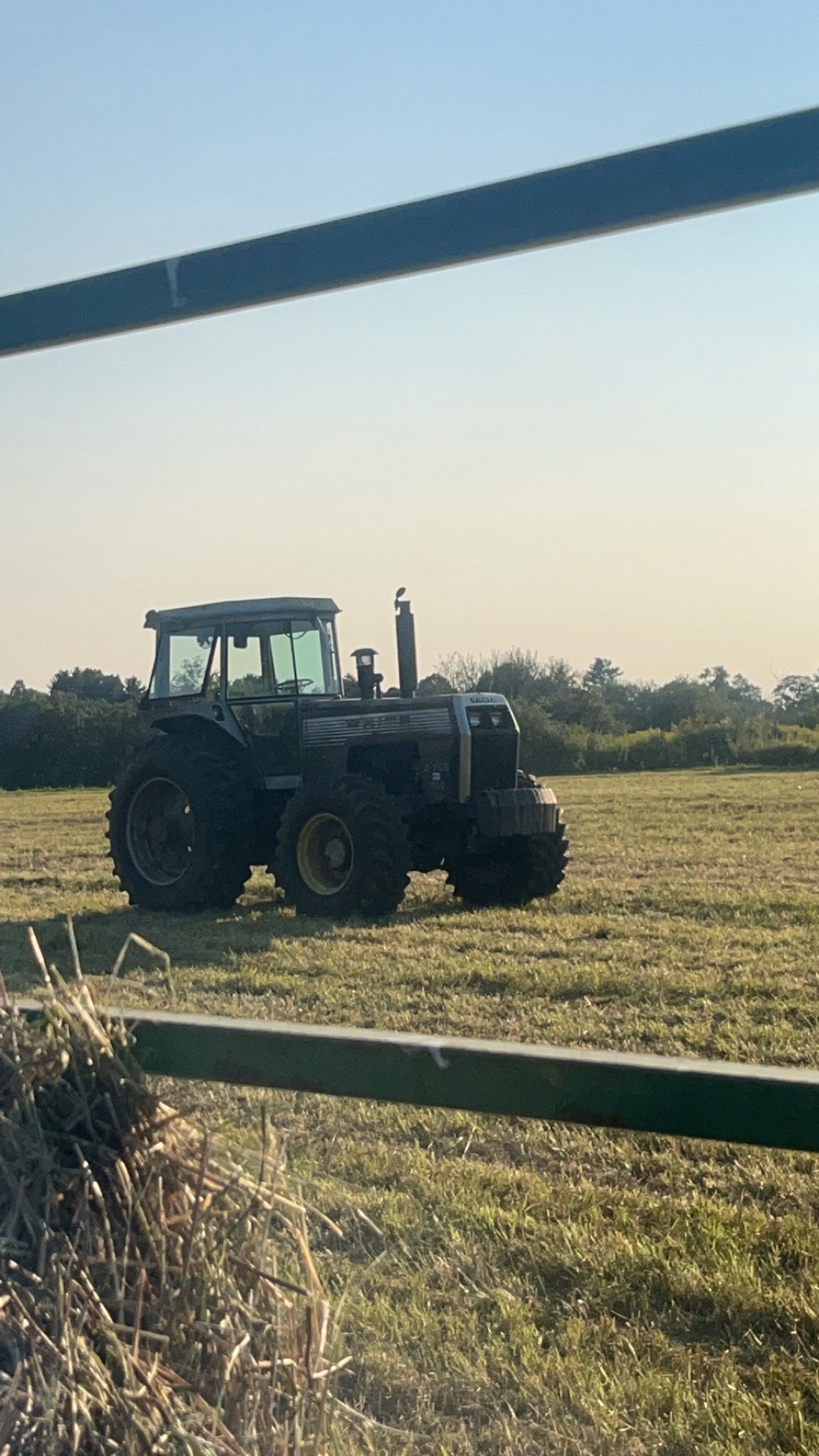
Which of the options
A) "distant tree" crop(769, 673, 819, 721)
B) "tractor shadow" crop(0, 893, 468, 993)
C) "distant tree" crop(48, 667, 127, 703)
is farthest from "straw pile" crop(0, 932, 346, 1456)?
"distant tree" crop(769, 673, 819, 721)

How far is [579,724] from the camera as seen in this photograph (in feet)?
103

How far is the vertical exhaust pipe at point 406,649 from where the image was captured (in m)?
8.23

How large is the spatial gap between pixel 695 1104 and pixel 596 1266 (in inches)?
63.9

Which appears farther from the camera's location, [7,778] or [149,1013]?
[7,778]

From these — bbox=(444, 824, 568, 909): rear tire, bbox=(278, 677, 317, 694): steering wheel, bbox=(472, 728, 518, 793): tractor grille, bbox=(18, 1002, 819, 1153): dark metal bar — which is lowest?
bbox=(444, 824, 568, 909): rear tire

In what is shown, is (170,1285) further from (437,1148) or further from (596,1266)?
(437,1148)

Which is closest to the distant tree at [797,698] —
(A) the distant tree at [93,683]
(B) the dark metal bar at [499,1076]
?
(A) the distant tree at [93,683]

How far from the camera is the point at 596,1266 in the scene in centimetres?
275

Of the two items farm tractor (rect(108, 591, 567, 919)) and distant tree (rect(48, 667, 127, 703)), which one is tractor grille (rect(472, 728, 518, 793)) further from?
distant tree (rect(48, 667, 127, 703))

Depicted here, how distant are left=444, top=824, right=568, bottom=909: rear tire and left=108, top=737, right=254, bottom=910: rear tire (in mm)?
1340

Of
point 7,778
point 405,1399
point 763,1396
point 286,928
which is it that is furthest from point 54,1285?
point 7,778

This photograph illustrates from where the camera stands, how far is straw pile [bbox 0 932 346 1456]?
1246mm

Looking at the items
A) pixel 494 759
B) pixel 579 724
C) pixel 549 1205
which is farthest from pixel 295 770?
pixel 579 724

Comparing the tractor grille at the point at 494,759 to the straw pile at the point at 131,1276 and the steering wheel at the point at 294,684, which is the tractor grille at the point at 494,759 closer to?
the steering wheel at the point at 294,684
